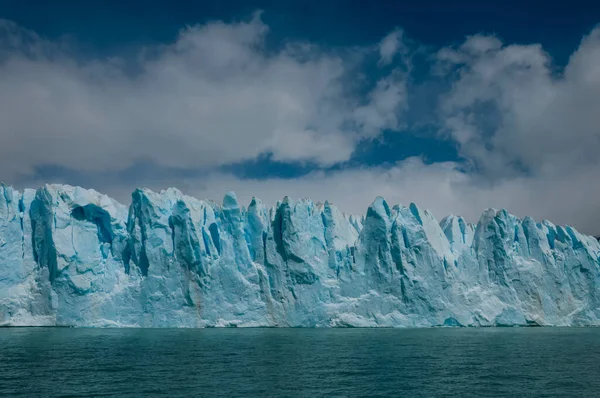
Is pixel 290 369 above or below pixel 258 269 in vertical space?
below

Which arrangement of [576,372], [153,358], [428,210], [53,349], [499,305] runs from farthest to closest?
1. [428,210]
2. [499,305]
3. [53,349]
4. [153,358]
5. [576,372]

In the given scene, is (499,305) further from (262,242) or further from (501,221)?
(262,242)

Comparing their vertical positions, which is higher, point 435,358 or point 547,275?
point 547,275

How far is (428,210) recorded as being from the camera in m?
56.9

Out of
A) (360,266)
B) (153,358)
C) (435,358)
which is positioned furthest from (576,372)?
(360,266)

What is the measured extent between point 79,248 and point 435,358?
101 ft

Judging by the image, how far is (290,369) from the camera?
786 inches

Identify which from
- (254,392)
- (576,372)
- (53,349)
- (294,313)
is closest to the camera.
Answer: (254,392)

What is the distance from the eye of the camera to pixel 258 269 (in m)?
46.2

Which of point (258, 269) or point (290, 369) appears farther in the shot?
point (258, 269)

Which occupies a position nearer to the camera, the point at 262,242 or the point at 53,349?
the point at 53,349

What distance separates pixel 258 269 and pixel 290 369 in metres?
26.5

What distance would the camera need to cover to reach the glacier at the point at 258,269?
4278 cm

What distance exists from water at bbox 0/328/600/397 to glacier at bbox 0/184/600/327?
12.9m
